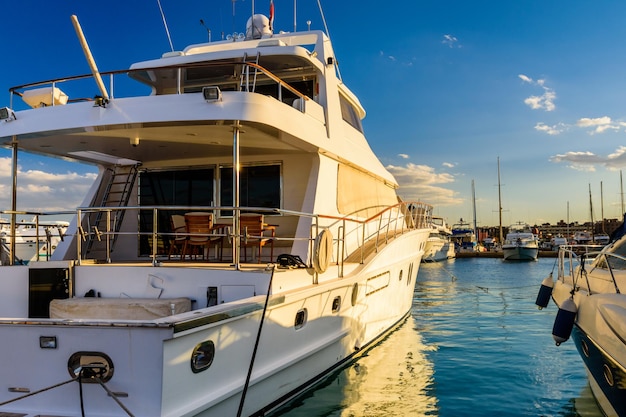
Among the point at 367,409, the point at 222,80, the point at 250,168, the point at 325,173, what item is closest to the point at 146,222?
the point at 250,168

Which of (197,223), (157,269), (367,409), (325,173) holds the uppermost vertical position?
(325,173)

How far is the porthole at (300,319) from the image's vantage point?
5.96 m

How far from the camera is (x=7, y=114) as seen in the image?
23.6 feet

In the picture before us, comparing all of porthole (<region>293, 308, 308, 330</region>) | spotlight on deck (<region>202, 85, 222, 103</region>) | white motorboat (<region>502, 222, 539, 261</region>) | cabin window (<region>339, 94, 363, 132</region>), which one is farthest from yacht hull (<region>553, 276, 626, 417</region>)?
white motorboat (<region>502, 222, 539, 261</region>)

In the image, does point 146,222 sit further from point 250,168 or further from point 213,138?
point 213,138

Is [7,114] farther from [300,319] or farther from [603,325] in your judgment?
[603,325]

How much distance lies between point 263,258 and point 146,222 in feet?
8.80

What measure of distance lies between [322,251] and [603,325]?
120 inches

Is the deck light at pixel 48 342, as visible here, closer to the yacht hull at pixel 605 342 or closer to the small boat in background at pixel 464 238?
the yacht hull at pixel 605 342

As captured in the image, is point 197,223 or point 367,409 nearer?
point 367,409

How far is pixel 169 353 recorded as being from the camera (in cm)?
388

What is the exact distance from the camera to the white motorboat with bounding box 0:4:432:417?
4020 mm

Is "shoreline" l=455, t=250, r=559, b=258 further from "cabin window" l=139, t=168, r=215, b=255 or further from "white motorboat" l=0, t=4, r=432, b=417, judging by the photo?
"cabin window" l=139, t=168, r=215, b=255

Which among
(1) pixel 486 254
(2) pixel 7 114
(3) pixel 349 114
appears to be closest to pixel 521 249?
(1) pixel 486 254
